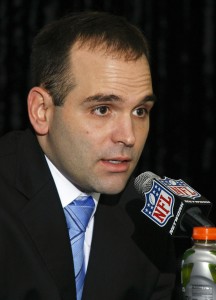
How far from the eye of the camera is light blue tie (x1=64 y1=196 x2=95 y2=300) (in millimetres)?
1152

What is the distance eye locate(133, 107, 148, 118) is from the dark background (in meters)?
0.78

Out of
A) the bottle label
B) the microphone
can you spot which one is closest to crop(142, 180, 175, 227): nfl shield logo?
the microphone

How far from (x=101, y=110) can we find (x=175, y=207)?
0.25 metres

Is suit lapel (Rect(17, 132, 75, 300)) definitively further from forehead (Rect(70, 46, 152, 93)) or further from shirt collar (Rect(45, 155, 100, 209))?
forehead (Rect(70, 46, 152, 93))

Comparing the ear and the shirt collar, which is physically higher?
the ear

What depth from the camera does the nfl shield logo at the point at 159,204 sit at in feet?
3.26

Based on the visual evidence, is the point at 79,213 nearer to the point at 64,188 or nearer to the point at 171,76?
the point at 64,188

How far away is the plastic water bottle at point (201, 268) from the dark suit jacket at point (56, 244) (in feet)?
0.89

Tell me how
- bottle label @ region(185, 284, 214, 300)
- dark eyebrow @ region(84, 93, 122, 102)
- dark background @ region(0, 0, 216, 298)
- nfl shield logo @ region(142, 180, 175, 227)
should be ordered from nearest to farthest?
bottle label @ region(185, 284, 214, 300), nfl shield logo @ region(142, 180, 175, 227), dark eyebrow @ region(84, 93, 122, 102), dark background @ region(0, 0, 216, 298)

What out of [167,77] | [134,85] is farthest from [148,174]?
[167,77]

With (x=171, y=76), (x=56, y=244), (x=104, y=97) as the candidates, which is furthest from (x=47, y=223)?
(x=171, y=76)

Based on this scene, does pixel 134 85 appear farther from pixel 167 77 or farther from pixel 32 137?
pixel 167 77

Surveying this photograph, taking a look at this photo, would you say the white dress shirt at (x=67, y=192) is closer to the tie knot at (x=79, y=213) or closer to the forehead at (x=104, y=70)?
the tie knot at (x=79, y=213)

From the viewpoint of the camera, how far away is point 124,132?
108cm
